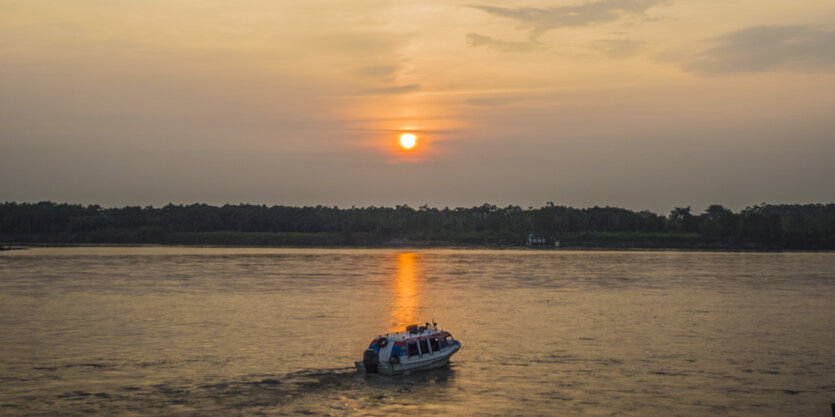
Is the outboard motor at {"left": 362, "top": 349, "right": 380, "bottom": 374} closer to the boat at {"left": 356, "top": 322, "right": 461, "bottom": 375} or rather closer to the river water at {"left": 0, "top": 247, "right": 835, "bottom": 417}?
the boat at {"left": 356, "top": 322, "right": 461, "bottom": 375}

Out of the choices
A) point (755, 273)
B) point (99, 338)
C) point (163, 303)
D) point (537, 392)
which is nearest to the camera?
point (537, 392)

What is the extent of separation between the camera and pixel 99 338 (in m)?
44.2

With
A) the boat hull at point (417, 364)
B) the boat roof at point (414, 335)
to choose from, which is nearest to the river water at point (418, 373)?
the boat hull at point (417, 364)

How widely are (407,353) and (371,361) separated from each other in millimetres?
1708

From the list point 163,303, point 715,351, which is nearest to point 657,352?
point 715,351

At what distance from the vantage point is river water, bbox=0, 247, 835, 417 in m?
29.9

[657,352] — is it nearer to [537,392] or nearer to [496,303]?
[537,392]

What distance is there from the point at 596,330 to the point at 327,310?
65.5 ft

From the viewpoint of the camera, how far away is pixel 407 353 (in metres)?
34.7

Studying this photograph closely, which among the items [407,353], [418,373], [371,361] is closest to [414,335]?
[407,353]

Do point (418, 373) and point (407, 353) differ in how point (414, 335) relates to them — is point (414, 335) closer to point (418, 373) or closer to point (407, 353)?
point (407, 353)

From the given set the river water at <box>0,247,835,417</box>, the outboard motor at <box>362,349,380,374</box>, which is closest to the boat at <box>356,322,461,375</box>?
the outboard motor at <box>362,349,380,374</box>

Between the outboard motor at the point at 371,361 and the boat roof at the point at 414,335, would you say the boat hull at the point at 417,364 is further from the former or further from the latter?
the boat roof at the point at 414,335

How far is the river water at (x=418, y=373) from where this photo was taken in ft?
98.2
